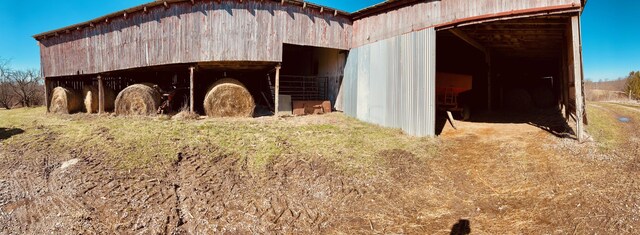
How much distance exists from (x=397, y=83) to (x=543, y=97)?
12.3 meters

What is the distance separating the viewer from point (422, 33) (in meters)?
11.7

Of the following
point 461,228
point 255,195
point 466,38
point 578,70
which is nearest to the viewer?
point 461,228

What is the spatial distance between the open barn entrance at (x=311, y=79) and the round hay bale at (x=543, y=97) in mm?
12090

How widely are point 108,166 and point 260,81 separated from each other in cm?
1245

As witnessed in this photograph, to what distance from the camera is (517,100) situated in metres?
18.8

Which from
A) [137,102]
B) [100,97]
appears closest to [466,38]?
[137,102]

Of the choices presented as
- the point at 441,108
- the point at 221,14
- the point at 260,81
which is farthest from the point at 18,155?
the point at 441,108

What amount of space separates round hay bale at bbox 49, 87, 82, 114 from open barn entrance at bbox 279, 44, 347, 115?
12233 millimetres

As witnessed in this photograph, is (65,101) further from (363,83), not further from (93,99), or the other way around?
(363,83)

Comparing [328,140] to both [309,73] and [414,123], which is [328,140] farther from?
[309,73]

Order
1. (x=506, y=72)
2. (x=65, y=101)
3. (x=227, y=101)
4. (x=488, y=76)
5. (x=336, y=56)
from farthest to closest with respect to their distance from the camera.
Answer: (x=506, y=72) → (x=65, y=101) → (x=336, y=56) → (x=488, y=76) → (x=227, y=101)

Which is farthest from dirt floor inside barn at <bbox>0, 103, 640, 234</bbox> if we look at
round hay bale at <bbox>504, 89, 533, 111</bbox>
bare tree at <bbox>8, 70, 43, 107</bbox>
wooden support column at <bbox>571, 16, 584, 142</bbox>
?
bare tree at <bbox>8, 70, 43, 107</bbox>

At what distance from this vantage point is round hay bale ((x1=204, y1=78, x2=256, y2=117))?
47.6 ft

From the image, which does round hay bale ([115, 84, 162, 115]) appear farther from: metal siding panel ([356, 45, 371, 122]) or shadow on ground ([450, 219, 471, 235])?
shadow on ground ([450, 219, 471, 235])
